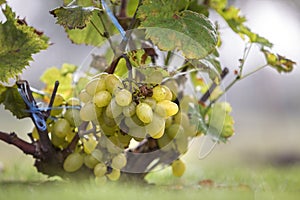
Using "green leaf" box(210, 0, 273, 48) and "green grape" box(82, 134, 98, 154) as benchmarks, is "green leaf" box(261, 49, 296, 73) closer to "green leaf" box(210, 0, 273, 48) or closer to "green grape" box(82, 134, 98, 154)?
"green leaf" box(210, 0, 273, 48)

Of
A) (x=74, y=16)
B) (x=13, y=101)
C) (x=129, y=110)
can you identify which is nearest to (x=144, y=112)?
(x=129, y=110)

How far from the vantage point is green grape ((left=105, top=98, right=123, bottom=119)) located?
487 mm

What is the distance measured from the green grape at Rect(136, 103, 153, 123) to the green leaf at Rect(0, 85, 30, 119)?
0.20m

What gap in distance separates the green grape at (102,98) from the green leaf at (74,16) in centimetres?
7

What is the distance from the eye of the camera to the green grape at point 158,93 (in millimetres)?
494

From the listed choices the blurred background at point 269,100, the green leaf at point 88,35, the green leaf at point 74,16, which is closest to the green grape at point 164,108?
the green leaf at point 74,16

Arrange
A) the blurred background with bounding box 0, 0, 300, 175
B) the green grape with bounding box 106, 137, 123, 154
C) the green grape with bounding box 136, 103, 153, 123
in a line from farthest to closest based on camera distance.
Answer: the blurred background with bounding box 0, 0, 300, 175
the green grape with bounding box 106, 137, 123, 154
the green grape with bounding box 136, 103, 153, 123

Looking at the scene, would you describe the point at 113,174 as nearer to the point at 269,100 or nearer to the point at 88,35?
the point at 88,35

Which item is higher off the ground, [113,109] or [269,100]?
[113,109]

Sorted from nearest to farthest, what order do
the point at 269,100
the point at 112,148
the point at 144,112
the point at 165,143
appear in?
1. the point at 144,112
2. the point at 112,148
3. the point at 165,143
4. the point at 269,100

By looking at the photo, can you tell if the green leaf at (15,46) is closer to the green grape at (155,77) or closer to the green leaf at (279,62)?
the green grape at (155,77)

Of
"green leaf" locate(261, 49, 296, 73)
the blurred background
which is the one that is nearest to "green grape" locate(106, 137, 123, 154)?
"green leaf" locate(261, 49, 296, 73)

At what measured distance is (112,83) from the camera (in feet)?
1.64

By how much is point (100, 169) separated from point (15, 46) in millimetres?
184
